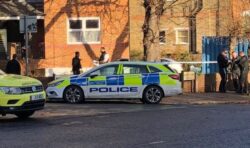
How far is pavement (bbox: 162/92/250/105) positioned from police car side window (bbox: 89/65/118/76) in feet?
7.10

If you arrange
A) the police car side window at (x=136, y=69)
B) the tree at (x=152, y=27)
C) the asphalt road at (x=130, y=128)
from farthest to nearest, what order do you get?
the tree at (x=152, y=27) → the police car side window at (x=136, y=69) → the asphalt road at (x=130, y=128)

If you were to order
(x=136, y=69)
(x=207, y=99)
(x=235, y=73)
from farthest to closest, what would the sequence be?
(x=235, y=73) → (x=207, y=99) → (x=136, y=69)

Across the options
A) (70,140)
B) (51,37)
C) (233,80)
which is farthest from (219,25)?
(70,140)

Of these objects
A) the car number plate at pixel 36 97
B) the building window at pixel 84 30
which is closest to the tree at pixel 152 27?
the building window at pixel 84 30

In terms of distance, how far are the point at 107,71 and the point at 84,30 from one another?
1227cm

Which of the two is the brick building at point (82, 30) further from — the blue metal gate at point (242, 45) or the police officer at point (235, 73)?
the police officer at point (235, 73)

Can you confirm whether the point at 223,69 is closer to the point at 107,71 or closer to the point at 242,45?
the point at 242,45

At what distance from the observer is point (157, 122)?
44.9 feet

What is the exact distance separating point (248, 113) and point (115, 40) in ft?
56.7

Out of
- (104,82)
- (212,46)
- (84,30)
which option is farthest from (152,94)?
(84,30)

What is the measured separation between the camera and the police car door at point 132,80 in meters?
19.8

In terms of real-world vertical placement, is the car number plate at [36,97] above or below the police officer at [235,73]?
below

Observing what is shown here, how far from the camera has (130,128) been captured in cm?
1260

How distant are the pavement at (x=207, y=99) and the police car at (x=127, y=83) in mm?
837
